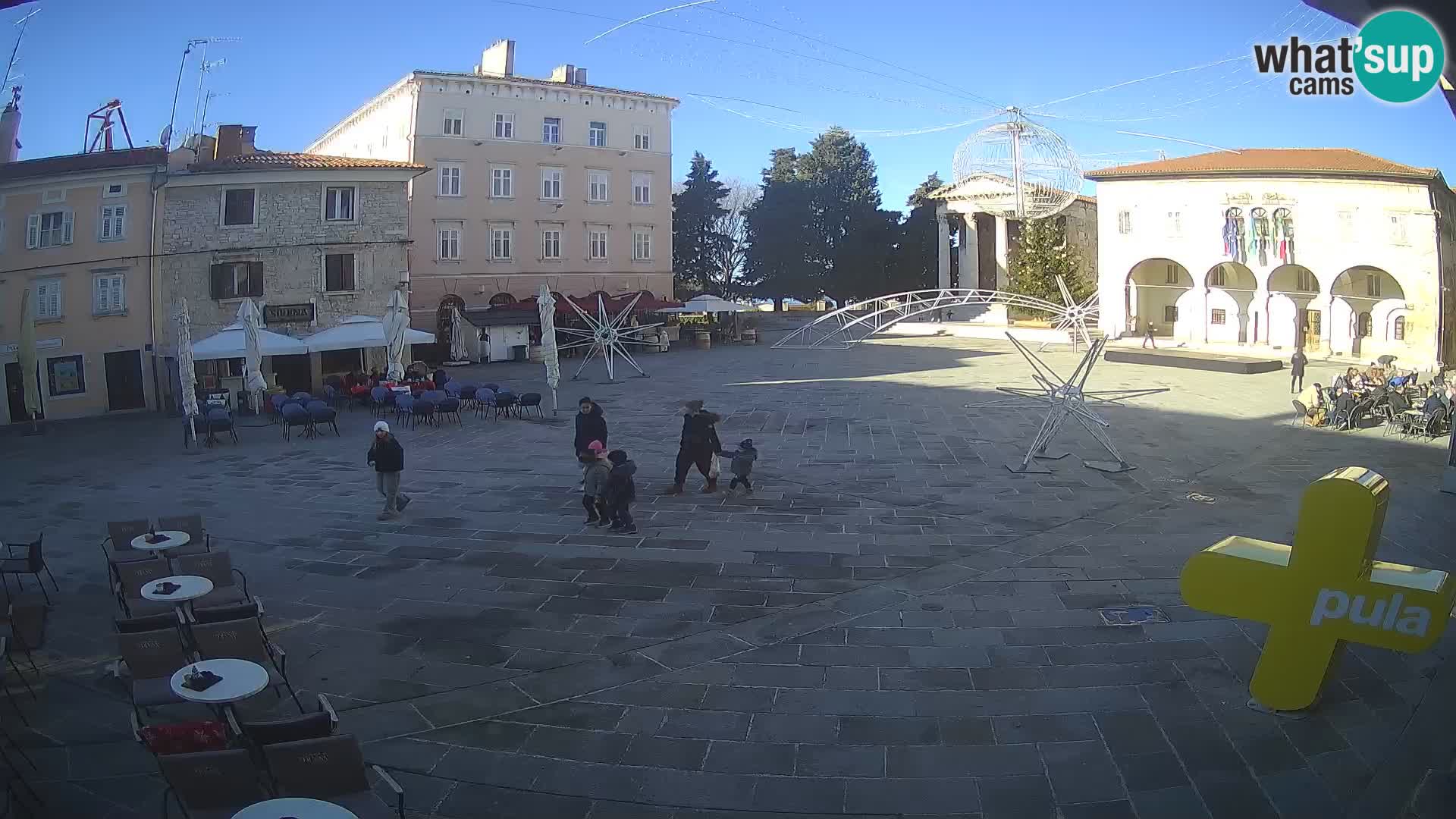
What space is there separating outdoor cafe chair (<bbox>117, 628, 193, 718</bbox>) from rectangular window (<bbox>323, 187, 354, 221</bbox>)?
2435 centimetres

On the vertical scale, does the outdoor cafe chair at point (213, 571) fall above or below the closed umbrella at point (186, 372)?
below

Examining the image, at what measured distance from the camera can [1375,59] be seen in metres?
5.90

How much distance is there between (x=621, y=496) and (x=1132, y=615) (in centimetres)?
533

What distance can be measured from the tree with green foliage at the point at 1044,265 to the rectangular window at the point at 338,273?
3078 centimetres

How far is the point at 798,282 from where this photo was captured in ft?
200

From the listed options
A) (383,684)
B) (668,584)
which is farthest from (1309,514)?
(383,684)

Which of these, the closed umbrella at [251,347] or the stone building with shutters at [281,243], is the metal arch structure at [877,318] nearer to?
the stone building with shutters at [281,243]

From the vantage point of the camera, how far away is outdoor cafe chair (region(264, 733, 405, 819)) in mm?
4742

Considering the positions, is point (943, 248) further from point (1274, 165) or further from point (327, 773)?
point (327, 773)

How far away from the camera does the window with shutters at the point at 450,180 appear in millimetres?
40906

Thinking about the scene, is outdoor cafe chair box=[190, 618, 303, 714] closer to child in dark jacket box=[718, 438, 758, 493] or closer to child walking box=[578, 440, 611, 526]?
child walking box=[578, 440, 611, 526]

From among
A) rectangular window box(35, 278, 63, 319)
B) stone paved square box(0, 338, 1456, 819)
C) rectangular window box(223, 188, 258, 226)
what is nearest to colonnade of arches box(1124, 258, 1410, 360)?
stone paved square box(0, 338, 1456, 819)

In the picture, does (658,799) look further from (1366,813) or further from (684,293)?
(684,293)

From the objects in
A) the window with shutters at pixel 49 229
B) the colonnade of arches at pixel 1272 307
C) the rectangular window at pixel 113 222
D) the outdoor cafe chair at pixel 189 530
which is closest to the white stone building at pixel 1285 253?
the colonnade of arches at pixel 1272 307
